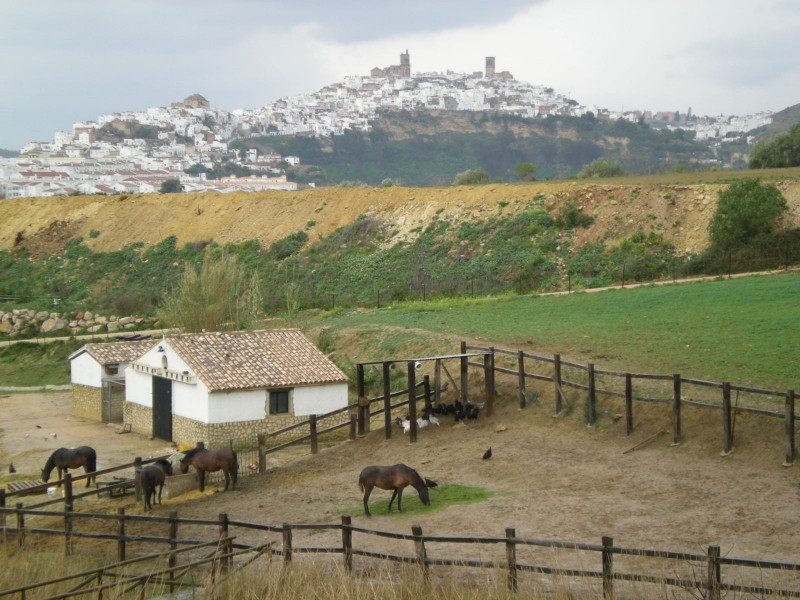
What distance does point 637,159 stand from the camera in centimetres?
17400

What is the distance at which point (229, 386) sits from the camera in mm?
28391

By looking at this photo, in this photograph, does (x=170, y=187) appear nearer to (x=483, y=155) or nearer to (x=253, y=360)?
(x=483, y=155)

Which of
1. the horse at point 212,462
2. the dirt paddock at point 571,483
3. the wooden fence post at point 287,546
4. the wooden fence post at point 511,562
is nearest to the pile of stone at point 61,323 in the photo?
the dirt paddock at point 571,483

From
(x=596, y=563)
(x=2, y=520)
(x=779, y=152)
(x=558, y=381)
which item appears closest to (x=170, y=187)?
(x=779, y=152)

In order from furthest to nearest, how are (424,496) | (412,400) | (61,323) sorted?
(61,323), (412,400), (424,496)

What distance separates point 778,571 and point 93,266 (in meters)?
68.6

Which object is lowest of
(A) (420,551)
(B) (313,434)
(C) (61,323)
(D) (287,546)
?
(B) (313,434)

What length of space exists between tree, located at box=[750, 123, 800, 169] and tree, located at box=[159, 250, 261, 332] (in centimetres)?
4638

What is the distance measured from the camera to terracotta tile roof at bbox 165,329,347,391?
29031mm

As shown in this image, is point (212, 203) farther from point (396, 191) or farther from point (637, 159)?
point (637, 159)

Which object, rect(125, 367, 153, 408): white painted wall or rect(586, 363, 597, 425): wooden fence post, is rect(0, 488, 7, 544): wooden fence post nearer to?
rect(125, 367, 153, 408): white painted wall

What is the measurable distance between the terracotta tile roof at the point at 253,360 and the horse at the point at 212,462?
5.06m

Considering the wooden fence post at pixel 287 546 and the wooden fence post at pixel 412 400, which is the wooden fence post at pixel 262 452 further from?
the wooden fence post at pixel 287 546

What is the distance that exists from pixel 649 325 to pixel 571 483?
13382 mm
